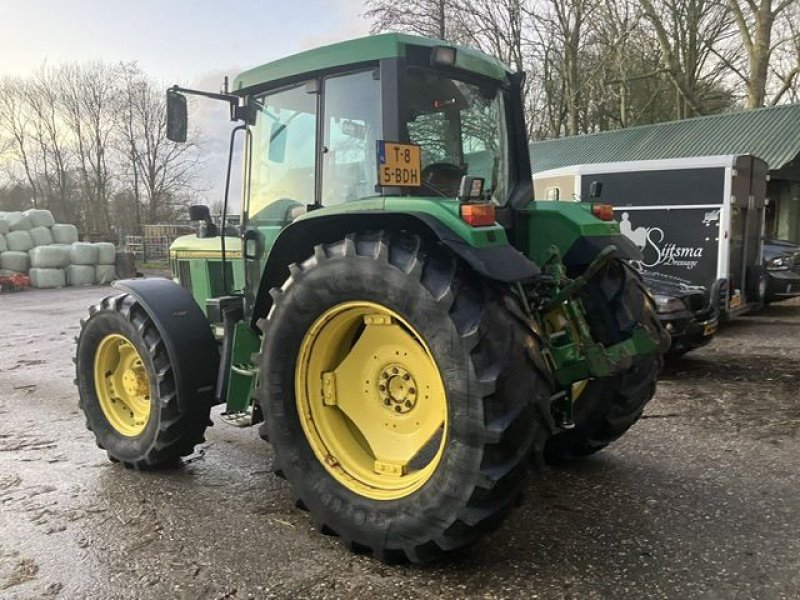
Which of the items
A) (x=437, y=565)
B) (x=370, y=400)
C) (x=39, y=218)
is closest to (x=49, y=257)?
(x=39, y=218)

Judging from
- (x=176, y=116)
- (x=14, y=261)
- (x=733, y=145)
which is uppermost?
(x=733, y=145)

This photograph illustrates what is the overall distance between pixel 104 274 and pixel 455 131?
60.9 feet

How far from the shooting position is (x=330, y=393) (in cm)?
325

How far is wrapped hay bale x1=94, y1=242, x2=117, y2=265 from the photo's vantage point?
19642 millimetres

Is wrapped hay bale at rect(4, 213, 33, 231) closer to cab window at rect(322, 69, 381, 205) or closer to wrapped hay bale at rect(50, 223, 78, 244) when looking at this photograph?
wrapped hay bale at rect(50, 223, 78, 244)

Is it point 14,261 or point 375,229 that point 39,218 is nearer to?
point 14,261

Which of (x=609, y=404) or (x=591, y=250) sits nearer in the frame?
(x=591, y=250)

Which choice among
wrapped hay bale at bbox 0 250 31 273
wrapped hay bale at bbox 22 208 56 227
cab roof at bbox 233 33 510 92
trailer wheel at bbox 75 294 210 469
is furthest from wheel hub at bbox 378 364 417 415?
wrapped hay bale at bbox 22 208 56 227

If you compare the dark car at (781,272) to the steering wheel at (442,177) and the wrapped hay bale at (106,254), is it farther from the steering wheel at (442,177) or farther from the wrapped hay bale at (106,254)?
the wrapped hay bale at (106,254)

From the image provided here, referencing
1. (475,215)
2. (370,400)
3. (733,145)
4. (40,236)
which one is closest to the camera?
(475,215)

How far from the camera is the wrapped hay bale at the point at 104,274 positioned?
64.2 ft

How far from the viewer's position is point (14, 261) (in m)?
18.7

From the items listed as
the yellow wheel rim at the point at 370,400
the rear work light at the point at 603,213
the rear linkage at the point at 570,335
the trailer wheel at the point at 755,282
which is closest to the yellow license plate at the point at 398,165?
the yellow wheel rim at the point at 370,400

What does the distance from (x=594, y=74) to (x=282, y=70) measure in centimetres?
2214
